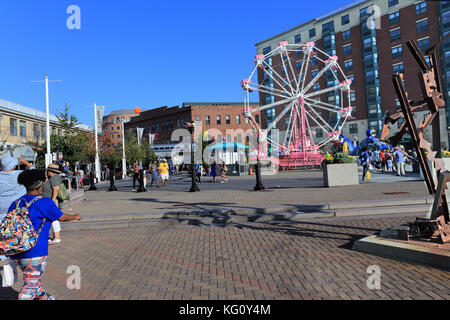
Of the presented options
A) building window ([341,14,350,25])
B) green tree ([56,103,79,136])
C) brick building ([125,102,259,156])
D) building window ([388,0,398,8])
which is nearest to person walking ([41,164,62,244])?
green tree ([56,103,79,136])

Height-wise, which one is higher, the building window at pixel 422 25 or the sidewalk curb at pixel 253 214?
the building window at pixel 422 25

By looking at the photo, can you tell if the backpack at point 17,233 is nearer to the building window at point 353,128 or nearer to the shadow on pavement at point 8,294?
the shadow on pavement at point 8,294

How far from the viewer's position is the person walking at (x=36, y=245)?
3301 mm

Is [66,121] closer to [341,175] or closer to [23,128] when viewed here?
[23,128]

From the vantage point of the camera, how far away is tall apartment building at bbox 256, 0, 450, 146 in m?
47.6

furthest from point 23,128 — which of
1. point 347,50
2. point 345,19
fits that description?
point 345,19

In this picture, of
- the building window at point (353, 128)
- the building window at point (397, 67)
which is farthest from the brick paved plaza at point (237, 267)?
the building window at point (353, 128)

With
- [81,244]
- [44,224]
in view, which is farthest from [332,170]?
[44,224]

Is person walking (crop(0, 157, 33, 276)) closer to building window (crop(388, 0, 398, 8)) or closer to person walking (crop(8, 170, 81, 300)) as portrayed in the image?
person walking (crop(8, 170, 81, 300))

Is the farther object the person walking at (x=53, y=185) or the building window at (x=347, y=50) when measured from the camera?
the building window at (x=347, y=50)

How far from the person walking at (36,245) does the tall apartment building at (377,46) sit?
4847 cm

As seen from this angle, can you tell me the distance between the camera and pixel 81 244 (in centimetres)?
738

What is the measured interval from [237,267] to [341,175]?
12.2 metres
